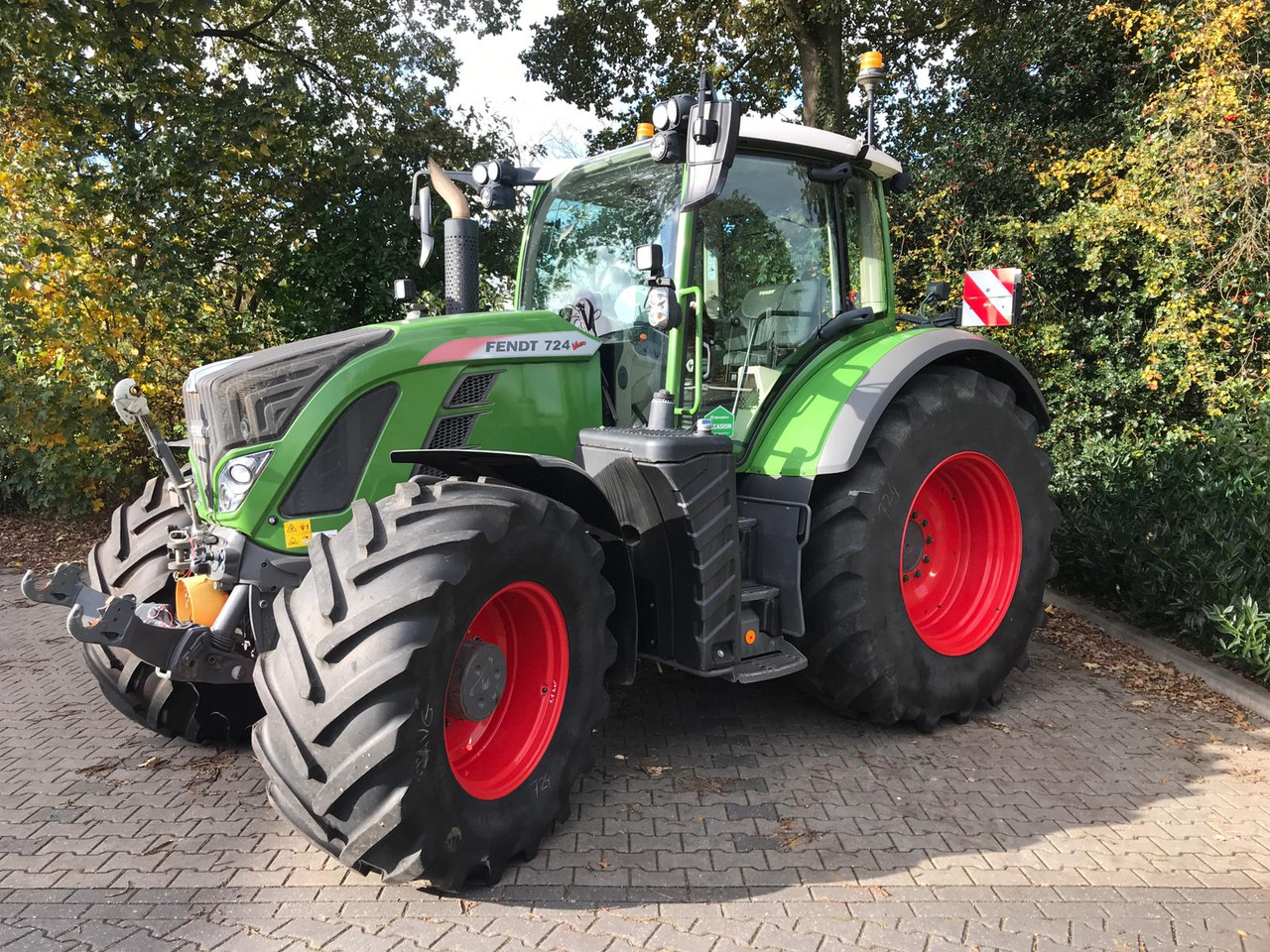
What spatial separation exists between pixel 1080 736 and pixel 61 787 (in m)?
4.01

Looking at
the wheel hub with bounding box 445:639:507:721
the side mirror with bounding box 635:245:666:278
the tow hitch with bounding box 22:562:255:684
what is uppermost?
the side mirror with bounding box 635:245:666:278

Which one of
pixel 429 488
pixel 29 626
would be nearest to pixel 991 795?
pixel 429 488

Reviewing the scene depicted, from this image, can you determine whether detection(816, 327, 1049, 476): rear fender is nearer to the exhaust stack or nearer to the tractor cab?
the tractor cab

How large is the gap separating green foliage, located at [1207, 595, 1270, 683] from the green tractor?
3.50ft

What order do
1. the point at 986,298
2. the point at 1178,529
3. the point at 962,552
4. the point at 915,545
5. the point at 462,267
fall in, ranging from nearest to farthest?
the point at 462,267 → the point at 915,545 → the point at 962,552 → the point at 1178,529 → the point at 986,298

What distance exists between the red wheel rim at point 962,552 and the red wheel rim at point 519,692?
184 centimetres

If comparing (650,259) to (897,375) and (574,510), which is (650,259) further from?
(897,375)

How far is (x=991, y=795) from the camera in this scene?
3.24 meters

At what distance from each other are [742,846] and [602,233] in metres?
2.47

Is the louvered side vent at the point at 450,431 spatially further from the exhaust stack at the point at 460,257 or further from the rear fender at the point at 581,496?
the exhaust stack at the point at 460,257

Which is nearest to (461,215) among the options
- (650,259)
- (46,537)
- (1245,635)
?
(650,259)

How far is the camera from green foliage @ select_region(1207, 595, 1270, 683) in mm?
4297

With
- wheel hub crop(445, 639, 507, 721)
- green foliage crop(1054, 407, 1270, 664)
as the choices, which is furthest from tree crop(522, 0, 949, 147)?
wheel hub crop(445, 639, 507, 721)

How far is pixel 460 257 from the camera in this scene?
3.79 m
